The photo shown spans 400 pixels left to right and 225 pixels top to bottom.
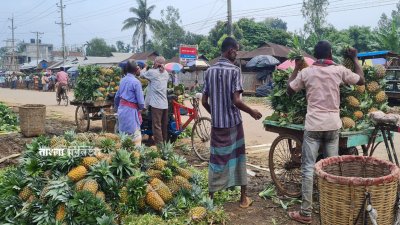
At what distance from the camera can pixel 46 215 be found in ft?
12.8

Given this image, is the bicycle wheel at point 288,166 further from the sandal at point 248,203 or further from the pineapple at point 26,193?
the pineapple at point 26,193

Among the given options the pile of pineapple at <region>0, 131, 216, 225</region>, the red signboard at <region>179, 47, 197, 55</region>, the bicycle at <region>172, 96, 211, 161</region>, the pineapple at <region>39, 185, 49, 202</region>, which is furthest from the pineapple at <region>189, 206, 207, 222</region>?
the red signboard at <region>179, 47, 197, 55</region>

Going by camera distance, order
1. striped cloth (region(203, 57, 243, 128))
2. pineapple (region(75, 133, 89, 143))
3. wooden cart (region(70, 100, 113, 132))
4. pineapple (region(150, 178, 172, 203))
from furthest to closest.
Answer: wooden cart (region(70, 100, 113, 132)), pineapple (region(75, 133, 89, 143)), striped cloth (region(203, 57, 243, 128)), pineapple (region(150, 178, 172, 203))

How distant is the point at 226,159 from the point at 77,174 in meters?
1.73

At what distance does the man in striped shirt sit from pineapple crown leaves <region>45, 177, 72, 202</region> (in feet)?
5.52

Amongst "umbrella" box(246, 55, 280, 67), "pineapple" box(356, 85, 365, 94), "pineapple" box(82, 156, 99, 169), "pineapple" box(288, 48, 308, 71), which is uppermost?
"umbrella" box(246, 55, 280, 67)

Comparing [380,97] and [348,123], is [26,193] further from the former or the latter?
[380,97]

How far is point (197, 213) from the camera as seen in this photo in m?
4.15

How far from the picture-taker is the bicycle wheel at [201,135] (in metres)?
7.80

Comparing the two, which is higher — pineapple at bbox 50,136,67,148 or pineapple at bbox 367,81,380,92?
pineapple at bbox 367,81,380,92

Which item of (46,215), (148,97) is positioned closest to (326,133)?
(46,215)

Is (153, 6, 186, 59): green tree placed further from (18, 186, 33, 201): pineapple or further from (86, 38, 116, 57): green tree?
(18, 186, 33, 201): pineapple

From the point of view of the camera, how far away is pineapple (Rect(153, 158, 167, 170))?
183 inches

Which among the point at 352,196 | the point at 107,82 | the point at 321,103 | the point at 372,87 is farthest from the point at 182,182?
the point at 107,82
